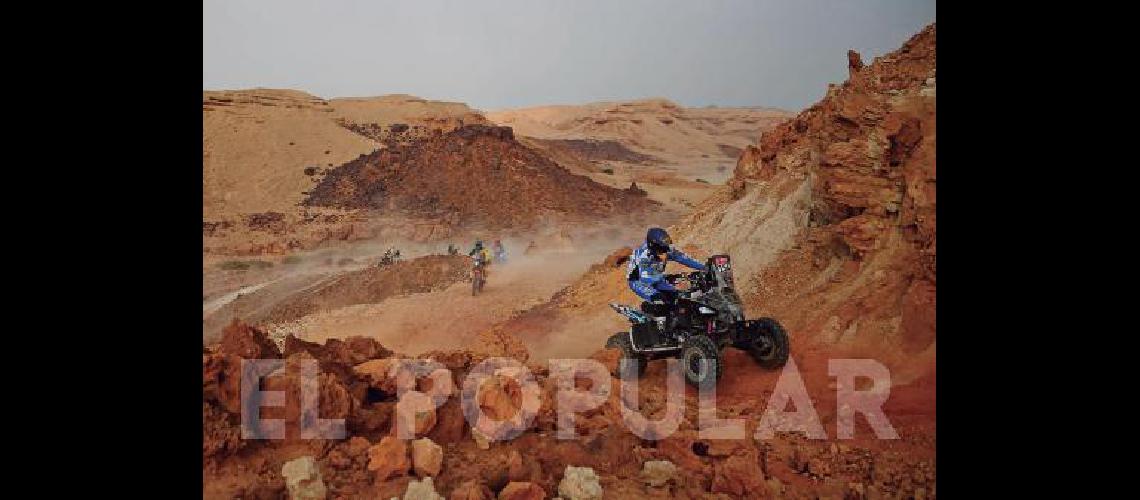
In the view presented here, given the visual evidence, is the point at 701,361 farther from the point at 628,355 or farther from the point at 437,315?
the point at 437,315

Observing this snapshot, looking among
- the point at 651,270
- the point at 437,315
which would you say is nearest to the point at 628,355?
the point at 651,270

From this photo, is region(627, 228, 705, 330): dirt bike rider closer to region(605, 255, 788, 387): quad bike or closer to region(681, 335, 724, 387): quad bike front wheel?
region(605, 255, 788, 387): quad bike

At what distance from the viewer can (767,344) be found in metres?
6.53

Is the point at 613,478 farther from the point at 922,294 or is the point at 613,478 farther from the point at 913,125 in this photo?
the point at 913,125

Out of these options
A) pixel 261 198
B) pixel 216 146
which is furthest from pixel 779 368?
pixel 216 146

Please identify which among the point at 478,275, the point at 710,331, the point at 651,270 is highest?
the point at 651,270

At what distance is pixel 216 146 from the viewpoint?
4356 centimetres

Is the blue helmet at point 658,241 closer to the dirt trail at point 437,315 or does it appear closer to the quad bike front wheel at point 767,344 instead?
the quad bike front wheel at point 767,344

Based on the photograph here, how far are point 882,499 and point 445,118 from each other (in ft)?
164

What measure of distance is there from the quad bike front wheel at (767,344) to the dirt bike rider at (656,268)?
79 centimetres

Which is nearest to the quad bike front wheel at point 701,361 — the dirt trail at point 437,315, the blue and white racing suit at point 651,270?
the blue and white racing suit at point 651,270

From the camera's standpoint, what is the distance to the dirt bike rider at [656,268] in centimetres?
662

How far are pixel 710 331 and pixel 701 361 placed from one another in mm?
356

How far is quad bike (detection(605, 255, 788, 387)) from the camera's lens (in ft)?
20.9
